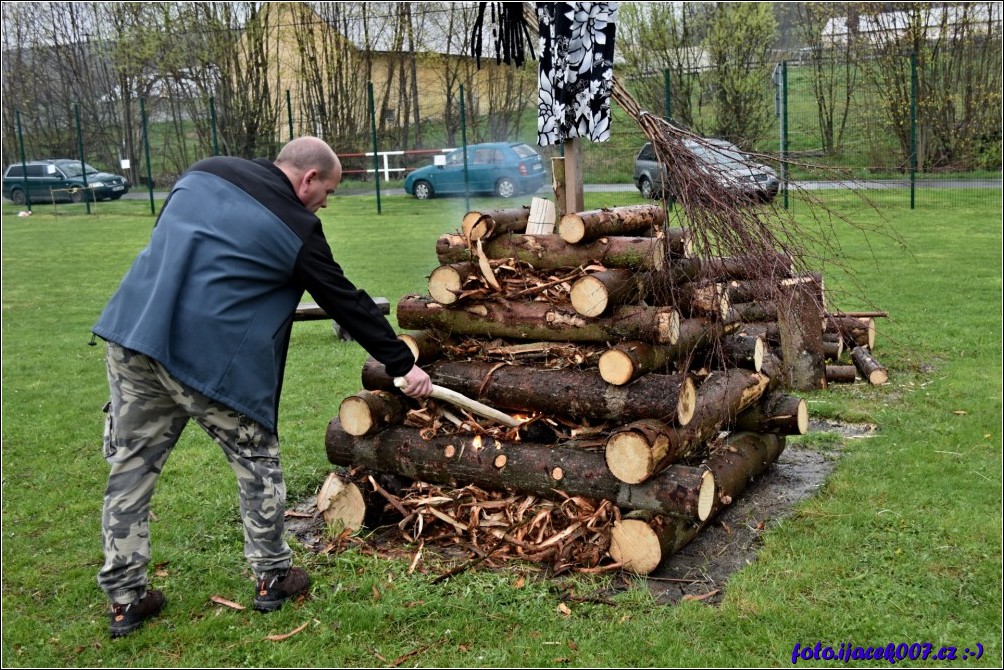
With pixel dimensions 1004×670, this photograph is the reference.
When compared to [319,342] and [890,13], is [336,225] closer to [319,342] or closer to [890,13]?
[319,342]

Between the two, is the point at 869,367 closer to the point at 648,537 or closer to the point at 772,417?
the point at 772,417

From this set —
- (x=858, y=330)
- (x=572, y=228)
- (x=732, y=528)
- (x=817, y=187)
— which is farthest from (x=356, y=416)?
(x=858, y=330)

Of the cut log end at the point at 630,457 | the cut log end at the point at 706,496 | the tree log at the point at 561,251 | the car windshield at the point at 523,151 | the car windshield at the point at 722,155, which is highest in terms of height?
the car windshield at the point at 722,155

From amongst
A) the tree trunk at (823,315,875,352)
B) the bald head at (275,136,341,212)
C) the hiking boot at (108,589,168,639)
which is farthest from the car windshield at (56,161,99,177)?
the hiking boot at (108,589,168,639)

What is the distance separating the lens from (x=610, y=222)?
191 inches

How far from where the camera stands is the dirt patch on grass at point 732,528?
431 cm

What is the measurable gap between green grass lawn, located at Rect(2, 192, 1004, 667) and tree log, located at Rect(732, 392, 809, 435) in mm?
381

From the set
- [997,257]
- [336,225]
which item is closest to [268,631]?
[997,257]

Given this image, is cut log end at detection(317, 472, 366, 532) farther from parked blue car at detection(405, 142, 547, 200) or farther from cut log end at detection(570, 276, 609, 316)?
parked blue car at detection(405, 142, 547, 200)

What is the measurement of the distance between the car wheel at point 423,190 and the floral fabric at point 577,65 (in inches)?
685

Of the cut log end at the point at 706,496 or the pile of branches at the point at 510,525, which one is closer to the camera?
the cut log end at the point at 706,496

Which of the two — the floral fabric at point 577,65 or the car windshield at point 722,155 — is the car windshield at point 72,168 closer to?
the floral fabric at point 577,65

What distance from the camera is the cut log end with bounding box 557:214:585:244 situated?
4.69 m

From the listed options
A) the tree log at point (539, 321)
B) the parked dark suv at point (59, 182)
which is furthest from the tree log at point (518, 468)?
the parked dark suv at point (59, 182)
